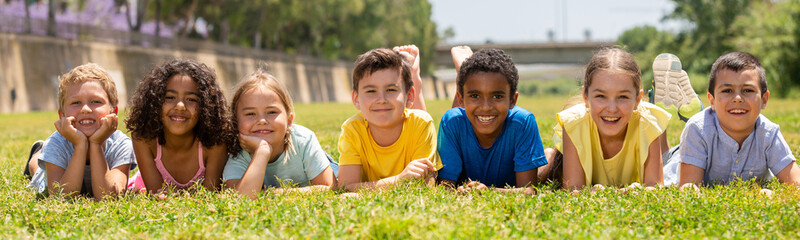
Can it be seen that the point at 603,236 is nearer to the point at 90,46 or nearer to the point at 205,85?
the point at 205,85

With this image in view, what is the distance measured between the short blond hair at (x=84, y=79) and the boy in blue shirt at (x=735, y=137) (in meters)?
4.50

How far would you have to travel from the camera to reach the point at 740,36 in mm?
39250

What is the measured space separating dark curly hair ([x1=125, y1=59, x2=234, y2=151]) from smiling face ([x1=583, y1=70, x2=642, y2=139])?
285cm

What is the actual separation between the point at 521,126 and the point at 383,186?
121 cm

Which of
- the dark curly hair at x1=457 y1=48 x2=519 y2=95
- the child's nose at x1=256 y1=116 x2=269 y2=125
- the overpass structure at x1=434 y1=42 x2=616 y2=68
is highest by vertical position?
the dark curly hair at x1=457 y1=48 x2=519 y2=95

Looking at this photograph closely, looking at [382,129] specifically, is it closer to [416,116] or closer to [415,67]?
[416,116]

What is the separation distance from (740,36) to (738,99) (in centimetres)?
3826

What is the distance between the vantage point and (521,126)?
5441 millimetres

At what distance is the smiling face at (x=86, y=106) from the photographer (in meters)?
5.21

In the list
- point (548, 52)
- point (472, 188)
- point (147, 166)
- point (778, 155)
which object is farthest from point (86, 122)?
point (548, 52)

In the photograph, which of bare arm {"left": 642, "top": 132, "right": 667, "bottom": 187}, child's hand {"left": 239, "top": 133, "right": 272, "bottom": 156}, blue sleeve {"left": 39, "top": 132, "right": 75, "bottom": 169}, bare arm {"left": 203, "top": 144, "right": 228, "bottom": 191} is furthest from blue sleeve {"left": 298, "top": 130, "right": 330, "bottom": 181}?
bare arm {"left": 642, "top": 132, "right": 667, "bottom": 187}

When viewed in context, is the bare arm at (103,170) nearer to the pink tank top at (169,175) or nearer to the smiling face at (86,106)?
the smiling face at (86,106)

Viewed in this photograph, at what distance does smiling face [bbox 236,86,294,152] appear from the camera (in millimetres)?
5441

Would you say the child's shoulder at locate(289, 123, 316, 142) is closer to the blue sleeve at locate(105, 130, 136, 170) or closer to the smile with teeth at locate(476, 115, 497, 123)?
the blue sleeve at locate(105, 130, 136, 170)
